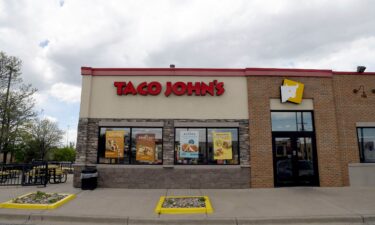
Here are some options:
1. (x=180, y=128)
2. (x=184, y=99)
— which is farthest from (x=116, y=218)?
(x=184, y=99)

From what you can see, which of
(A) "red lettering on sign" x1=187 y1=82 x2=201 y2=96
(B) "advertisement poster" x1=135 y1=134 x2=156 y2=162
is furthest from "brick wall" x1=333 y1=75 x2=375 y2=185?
(B) "advertisement poster" x1=135 y1=134 x2=156 y2=162

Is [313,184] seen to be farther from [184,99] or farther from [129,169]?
[129,169]

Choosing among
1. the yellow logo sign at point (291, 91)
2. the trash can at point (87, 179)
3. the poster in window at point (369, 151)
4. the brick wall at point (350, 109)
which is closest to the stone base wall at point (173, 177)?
the trash can at point (87, 179)

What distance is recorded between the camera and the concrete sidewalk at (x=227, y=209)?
7105 millimetres

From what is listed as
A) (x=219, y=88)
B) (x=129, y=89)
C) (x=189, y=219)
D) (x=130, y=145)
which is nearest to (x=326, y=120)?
(x=219, y=88)

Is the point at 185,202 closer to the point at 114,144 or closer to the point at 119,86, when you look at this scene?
the point at 114,144

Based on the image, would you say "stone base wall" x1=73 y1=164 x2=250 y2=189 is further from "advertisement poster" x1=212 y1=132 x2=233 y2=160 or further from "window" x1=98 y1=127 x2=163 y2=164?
"advertisement poster" x1=212 y1=132 x2=233 y2=160

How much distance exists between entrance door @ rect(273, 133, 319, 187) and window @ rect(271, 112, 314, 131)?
384mm

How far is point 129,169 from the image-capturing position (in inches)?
464

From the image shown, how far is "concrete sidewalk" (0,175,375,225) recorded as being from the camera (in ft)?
23.3

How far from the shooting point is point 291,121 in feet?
40.8

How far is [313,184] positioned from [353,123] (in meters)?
3.94

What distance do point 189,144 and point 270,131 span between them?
4150 mm

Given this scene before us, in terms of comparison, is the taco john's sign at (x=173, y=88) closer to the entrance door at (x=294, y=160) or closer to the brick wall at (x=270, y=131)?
the brick wall at (x=270, y=131)
